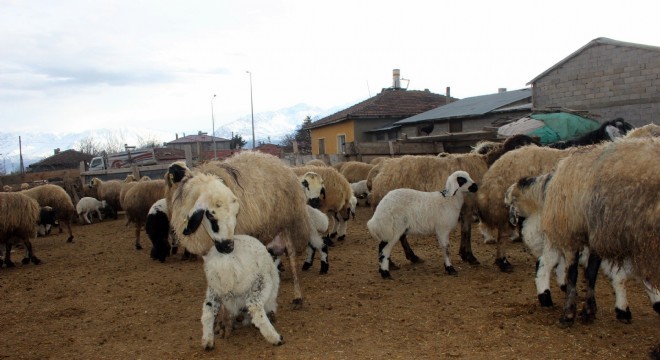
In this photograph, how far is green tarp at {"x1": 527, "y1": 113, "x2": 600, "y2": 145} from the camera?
1297 centimetres

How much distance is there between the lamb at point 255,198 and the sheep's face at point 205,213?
0.01 m

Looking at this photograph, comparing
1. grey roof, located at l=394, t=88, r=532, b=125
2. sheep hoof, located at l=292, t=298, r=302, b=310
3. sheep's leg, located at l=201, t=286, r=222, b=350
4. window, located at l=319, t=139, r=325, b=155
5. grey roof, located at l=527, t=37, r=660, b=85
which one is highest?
grey roof, located at l=527, t=37, r=660, b=85

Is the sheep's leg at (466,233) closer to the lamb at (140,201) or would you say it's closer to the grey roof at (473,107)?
the lamb at (140,201)

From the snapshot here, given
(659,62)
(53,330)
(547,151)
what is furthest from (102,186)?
(659,62)

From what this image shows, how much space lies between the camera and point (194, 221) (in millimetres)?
4660

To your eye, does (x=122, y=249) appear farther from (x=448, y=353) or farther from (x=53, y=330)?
(x=448, y=353)

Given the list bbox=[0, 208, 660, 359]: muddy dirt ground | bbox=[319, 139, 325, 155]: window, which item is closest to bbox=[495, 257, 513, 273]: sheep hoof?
bbox=[0, 208, 660, 359]: muddy dirt ground

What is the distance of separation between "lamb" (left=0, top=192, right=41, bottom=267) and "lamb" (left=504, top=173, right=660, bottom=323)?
33.2 feet

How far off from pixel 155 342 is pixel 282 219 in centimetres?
206

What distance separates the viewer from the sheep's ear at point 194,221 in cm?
463

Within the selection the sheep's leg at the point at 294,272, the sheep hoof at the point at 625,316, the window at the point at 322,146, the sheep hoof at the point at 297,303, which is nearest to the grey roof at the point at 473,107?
the window at the point at 322,146

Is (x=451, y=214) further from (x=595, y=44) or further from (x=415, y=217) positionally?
(x=595, y=44)

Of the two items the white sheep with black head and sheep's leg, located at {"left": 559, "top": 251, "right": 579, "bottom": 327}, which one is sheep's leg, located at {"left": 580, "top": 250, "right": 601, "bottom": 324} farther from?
the white sheep with black head

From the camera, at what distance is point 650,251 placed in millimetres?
3984
